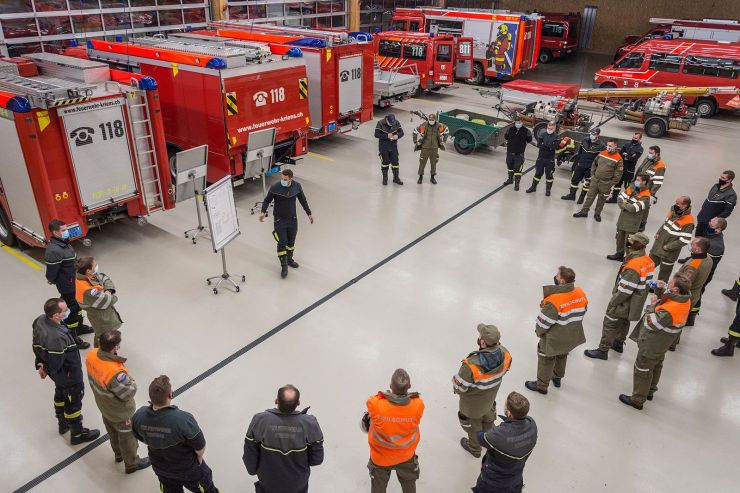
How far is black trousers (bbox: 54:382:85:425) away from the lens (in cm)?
520

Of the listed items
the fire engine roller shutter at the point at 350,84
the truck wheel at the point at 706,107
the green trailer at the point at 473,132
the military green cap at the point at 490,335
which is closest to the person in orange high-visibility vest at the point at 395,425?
the military green cap at the point at 490,335

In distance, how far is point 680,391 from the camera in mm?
6516

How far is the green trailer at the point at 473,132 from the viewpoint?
1401 centimetres

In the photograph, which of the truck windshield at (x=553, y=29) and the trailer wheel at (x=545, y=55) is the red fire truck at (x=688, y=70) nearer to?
the truck windshield at (x=553, y=29)

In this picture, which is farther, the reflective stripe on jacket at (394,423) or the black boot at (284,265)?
the black boot at (284,265)

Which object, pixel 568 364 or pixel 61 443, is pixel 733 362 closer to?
pixel 568 364

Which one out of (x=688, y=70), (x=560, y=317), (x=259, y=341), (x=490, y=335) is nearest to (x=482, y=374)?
(x=490, y=335)

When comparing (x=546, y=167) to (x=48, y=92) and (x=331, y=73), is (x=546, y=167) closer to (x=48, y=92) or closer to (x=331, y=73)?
(x=331, y=73)

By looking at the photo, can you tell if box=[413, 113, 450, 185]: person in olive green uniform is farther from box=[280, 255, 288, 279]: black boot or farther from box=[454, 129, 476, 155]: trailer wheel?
box=[280, 255, 288, 279]: black boot

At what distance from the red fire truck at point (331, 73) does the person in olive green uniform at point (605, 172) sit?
6.36 meters

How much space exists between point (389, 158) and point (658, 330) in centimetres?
756

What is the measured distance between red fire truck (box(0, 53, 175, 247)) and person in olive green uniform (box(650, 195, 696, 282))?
26.2 ft

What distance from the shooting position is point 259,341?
712cm

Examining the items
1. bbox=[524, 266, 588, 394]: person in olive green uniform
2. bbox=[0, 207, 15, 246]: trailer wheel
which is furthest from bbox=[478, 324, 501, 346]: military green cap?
bbox=[0, 207, 15, 246]: trailer wheel
